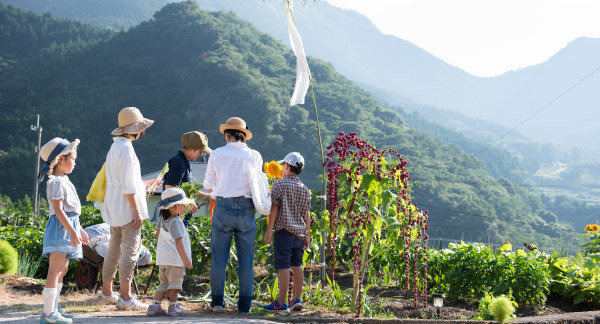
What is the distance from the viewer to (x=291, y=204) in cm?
473

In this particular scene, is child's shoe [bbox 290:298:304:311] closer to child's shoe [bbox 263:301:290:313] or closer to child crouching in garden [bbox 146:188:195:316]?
child's shoe [bbox 263:301:290:313]

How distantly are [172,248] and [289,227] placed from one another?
3.08 ft

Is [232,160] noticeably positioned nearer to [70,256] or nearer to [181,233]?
[181,233]

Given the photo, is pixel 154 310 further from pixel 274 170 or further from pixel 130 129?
pixel 274 170

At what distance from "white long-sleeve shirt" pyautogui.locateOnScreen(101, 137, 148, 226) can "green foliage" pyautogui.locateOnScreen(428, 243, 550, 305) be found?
10.6ft

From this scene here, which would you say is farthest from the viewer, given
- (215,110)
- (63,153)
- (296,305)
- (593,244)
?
(215,110)

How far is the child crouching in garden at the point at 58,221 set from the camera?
12.9 feet

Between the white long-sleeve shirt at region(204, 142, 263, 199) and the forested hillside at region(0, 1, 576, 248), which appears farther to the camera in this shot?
the forested hillside at region(0, 1, 576, 248)

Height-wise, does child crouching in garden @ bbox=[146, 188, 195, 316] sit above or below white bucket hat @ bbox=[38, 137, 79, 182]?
below

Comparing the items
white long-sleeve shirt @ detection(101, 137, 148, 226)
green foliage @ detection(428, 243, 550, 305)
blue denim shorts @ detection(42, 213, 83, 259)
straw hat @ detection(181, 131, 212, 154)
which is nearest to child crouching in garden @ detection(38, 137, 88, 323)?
blue denim shorts @ detection(42, 213, 83, 259)

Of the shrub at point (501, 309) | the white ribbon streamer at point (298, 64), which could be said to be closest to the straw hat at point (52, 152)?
the white ribbon streamer at point (298, 64)

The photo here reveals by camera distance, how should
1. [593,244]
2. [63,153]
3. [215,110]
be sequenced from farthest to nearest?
[215,110] → [593,244] → [63,153]

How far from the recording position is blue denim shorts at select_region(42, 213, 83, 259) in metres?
3.97

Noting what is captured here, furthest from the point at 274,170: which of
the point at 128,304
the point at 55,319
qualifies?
the point at 55,319
